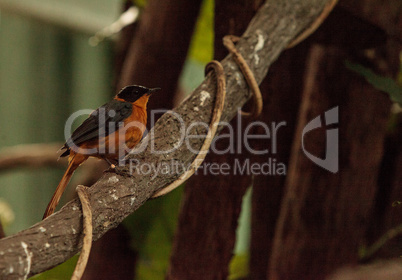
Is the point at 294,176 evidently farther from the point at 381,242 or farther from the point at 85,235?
the point at 85,235

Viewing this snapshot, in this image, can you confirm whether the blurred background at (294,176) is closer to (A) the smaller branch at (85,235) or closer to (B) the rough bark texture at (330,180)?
(B) the rough bark texture at (330,180)

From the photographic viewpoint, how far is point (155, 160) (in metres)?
0.75

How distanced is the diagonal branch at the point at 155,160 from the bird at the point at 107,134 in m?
0.03

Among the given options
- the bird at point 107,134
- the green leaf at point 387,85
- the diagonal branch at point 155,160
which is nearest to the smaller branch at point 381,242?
the green leaf at point 387,85

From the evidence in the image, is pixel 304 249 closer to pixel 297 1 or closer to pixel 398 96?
pixel 398 96

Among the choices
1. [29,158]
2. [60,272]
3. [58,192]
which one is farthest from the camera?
[29,158]

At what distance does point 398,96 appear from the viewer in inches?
40.4

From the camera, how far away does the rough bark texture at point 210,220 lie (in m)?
1.09

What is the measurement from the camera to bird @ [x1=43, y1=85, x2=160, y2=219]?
69cm

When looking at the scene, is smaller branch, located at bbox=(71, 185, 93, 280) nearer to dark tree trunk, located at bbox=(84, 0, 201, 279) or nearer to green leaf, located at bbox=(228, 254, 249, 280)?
dark tree trunk, located at bbox=(84, 0, 201, 279)

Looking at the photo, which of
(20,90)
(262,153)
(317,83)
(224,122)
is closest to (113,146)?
(224,122)

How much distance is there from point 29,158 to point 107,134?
3.71 ft

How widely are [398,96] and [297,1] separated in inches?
13.2

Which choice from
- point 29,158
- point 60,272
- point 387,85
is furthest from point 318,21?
point 29,158
